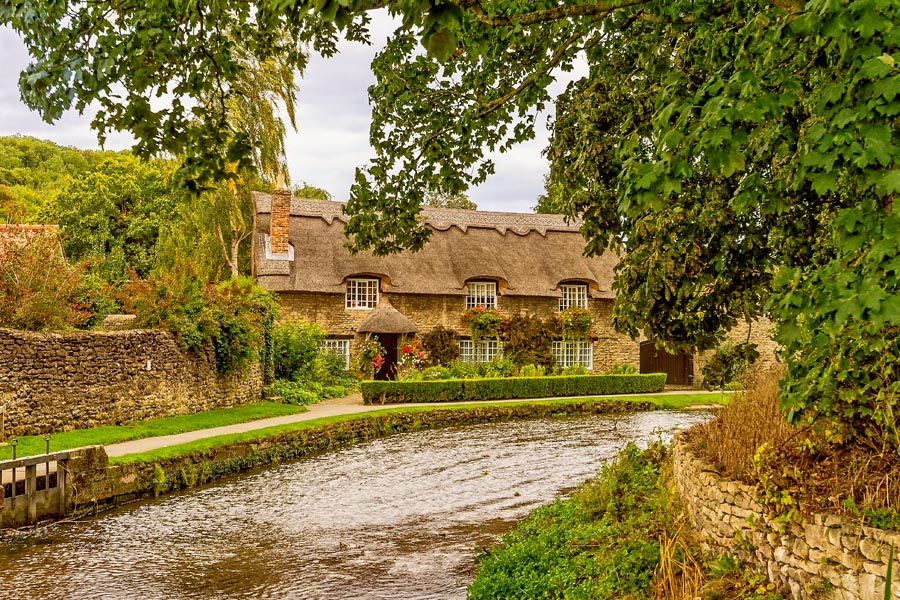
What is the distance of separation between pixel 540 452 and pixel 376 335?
503 inches

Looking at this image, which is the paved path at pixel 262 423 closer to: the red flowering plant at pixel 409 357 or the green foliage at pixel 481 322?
the red flowering plant at pixel 409 357

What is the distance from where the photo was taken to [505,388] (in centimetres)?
2336

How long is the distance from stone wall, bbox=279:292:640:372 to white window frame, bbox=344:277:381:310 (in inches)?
12.3

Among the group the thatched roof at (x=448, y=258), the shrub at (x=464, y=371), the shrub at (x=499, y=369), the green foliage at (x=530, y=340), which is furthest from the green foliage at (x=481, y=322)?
the shrub at (x=464, y=371)

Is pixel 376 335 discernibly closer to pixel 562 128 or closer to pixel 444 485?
pixel 444 485

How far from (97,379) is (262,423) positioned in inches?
141

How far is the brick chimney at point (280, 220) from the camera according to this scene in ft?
89.7

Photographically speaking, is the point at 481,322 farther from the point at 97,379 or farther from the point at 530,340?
the point at 97,379

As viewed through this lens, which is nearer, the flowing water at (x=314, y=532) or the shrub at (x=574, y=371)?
the flowing water at (x=314, y=532)

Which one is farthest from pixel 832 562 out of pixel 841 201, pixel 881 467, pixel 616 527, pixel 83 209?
pixel 83 209

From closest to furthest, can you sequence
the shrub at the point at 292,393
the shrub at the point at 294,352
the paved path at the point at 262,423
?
the paved path at the point at 262,423 → the shrub at the point at 292,393 → the shrub at the point at 294,352

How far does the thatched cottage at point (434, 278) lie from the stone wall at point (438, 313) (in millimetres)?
37

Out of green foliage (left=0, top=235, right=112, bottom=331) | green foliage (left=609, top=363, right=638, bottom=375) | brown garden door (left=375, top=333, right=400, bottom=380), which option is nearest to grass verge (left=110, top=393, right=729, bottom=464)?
green foliage (left=609, top=363, right=638, bottom=375)

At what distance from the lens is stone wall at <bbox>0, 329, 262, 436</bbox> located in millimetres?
13133
